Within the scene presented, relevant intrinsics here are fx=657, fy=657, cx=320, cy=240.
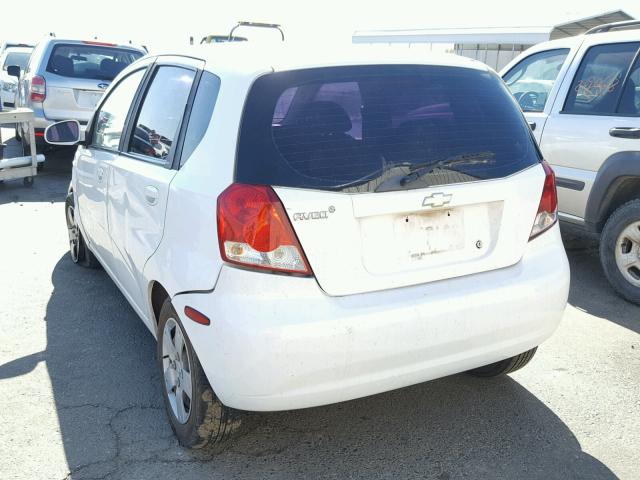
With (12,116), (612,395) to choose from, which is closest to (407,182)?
(612,395)

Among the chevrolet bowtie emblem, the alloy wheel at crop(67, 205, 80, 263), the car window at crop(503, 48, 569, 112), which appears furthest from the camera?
the car window at crop(503, 48, 569, 112)

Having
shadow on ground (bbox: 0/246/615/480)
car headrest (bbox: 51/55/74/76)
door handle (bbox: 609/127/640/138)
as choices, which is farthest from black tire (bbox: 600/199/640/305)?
car headrest (bbox: 51/55/74/76)

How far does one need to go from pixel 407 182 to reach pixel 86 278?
347 centimetres

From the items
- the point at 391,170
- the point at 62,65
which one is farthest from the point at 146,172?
the point at 62,65

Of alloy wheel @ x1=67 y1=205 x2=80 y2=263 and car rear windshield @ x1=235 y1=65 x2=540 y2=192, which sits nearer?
car rear windshield @ x1=235 y1=65 x2=540 y2=192

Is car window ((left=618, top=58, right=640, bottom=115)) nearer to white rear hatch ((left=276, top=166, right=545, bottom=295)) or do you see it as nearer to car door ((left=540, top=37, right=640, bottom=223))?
car door ((left=540, top=37, right=640, bottom=223))

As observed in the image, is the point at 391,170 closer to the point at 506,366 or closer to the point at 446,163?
the point at 446,163

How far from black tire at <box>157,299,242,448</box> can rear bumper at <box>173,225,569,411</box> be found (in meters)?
0.14

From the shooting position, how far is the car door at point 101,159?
391cm

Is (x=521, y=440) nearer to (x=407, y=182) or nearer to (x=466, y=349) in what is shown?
(x=466, y=349)

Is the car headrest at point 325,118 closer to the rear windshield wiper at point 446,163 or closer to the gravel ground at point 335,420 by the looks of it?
the rear windshield wiper at point 446,163

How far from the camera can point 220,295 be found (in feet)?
8.10

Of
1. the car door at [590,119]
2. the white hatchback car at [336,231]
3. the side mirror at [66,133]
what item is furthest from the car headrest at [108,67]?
the white hatchback car at [336,231]

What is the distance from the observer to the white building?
57.5 feet
